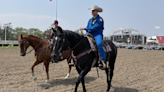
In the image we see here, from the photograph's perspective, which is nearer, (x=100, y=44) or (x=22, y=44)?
(x=100, y=44)

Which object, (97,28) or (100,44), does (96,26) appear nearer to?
(97,28)

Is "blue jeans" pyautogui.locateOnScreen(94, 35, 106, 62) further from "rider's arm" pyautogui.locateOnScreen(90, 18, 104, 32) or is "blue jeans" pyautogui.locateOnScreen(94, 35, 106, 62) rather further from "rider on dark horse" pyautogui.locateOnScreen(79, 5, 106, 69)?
"rider's arm" pyautogui.locateOnScreen(90, 18, 104, 32)

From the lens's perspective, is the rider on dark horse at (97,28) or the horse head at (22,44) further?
the horse head at (22,44)

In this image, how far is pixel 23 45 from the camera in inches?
232

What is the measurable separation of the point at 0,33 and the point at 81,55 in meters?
76.1

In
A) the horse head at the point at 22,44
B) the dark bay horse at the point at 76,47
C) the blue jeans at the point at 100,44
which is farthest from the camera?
the horse head at the point at 22,44

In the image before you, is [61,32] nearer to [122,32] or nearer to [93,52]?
[93,52]

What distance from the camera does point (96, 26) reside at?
4473 millimetres

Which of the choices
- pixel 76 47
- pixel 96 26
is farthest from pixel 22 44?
pixel 96 26

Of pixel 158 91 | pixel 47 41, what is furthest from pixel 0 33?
pixel 158 91

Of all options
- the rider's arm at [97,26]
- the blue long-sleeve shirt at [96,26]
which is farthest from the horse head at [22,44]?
the rider's arm at [97,26]

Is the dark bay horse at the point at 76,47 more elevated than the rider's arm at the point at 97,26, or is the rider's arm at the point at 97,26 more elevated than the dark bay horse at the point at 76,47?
the rider's arm at the point at 97,26

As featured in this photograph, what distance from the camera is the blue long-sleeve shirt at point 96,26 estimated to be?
14.8ft

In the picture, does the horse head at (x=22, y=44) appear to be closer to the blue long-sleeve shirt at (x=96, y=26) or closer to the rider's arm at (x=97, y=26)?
the blue long-sleeve shirt at (x=96, y=26)
